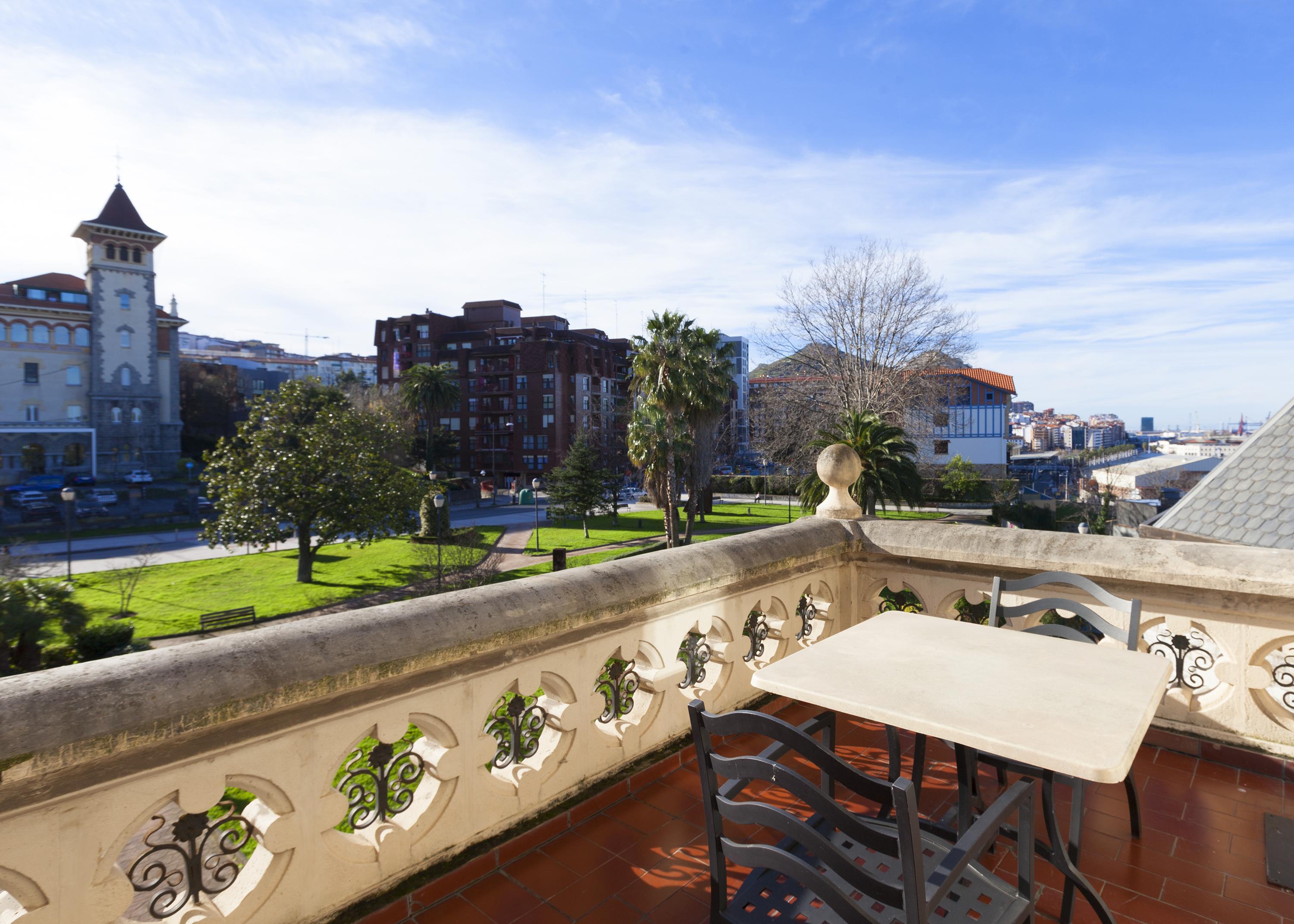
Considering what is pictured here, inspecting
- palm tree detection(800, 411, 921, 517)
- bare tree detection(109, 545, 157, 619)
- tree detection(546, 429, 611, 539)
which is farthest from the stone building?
A: palm tree detection(800, 411, 921, 517)

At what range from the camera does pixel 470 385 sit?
71.4 meters

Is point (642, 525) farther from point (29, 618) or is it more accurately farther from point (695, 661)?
point (695, 661)

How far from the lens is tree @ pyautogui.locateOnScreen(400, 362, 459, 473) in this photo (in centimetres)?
5866

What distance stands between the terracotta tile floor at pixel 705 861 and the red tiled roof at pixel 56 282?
3351 inches

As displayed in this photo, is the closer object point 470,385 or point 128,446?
point 128,446

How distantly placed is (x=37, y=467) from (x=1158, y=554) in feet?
268

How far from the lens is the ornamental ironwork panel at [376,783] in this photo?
2.30 m

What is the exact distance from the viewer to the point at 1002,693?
2156 millimetres

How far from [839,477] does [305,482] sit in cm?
2358

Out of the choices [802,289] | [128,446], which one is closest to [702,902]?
[802,289]

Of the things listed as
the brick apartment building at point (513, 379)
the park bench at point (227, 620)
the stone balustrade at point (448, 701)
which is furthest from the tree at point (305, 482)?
the brick apartment building at point (513, 379)

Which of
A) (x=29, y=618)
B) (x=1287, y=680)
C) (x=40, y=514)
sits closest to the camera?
(x=1287, y=680)

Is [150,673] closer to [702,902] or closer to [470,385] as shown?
[702,902]

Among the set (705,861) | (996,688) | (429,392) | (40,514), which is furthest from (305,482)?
(429,392)
